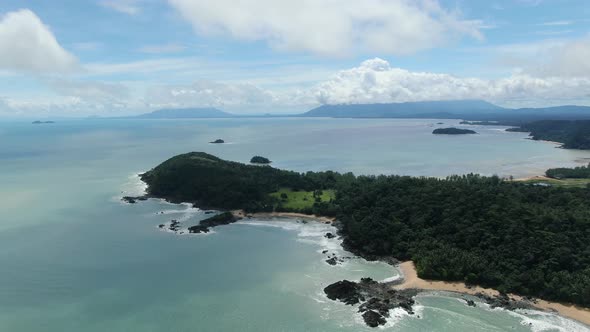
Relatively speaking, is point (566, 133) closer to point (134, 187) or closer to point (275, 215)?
point (275, 215)

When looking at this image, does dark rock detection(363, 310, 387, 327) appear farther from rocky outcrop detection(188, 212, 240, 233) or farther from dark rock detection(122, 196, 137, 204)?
dark rock detection(122, 196, 137, 204)

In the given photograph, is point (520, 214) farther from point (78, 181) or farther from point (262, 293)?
point (78, 181)

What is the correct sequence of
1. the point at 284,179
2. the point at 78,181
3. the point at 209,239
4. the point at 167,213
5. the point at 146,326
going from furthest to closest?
the point at 78,181 < the point at 284,179 < the point at 167,213 < the point at 209,239 < the point at 146,326

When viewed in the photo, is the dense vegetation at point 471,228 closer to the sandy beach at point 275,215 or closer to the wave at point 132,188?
the sandy beach at point 275,215

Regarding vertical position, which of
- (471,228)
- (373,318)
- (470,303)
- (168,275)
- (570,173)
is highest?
(471,228)

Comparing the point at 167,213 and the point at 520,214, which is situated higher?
the point at 520,214

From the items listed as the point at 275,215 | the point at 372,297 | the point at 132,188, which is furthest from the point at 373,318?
the point at 132,188

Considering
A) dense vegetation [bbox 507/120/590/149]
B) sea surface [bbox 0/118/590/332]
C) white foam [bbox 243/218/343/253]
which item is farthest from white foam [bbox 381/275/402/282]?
dense vegetation [bbox 507/120/590/149]

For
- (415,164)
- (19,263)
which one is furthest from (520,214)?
(415,164)
